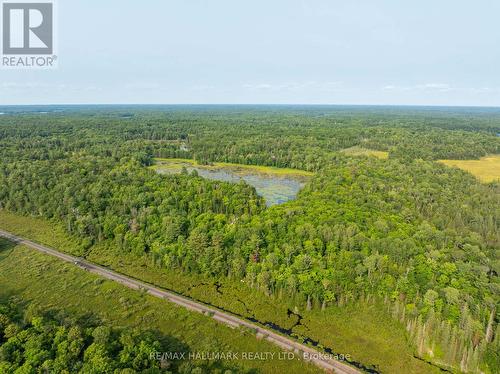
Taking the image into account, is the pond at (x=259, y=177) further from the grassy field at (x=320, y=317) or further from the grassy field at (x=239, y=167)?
the grassy field at (x=320, y=317)

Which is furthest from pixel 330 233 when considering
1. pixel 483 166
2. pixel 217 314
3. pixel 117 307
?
pixel 483 166

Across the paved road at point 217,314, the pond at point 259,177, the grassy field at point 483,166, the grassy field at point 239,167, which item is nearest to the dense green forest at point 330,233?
the paved road at point 217,314

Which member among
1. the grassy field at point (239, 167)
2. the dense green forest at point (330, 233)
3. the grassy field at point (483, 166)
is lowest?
the dense green forest at point (330, 233)

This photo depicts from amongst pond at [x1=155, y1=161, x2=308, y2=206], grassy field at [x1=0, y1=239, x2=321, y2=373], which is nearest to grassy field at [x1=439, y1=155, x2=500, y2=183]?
pond at [x1=155, y1=161, x2=308, y2=206]

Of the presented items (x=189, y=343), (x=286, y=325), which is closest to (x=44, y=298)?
(x=189, y=343)

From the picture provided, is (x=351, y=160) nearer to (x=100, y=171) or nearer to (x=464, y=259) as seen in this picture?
(x=464, y=259)
